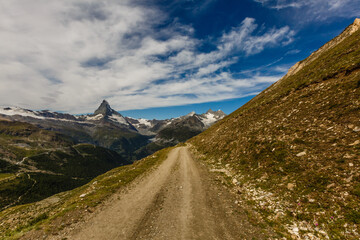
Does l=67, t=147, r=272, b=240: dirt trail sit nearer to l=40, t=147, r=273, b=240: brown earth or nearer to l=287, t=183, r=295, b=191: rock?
l=40, t=147, r=273, b=240: brown earth

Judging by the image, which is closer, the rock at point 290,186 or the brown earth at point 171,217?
the brown earth at point 171,217

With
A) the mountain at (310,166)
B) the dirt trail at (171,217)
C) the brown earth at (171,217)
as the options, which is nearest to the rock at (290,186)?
the mountain at (310,166)

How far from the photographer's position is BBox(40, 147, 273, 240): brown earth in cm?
1083

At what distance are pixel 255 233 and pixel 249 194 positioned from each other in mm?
5366

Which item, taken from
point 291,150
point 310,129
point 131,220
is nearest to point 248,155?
point 291,150

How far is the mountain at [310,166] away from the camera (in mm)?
9609

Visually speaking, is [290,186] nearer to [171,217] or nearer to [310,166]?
[310,166]

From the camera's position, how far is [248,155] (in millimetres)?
23141

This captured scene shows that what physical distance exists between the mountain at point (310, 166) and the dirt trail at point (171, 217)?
7.84 ft

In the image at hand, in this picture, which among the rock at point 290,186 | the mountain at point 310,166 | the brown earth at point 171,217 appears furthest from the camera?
the rock at point 290,186

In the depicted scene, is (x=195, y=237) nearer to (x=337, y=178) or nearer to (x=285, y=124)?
(x=337, y=178)

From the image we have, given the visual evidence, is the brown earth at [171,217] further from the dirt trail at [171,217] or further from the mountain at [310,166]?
the mountain at [310,166]

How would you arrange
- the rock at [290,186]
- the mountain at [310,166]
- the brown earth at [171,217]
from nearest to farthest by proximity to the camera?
the mountain at [310,166] < the brown earth at [171,217] < the rock at [290,186]

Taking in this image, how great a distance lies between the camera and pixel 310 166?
13891mm
